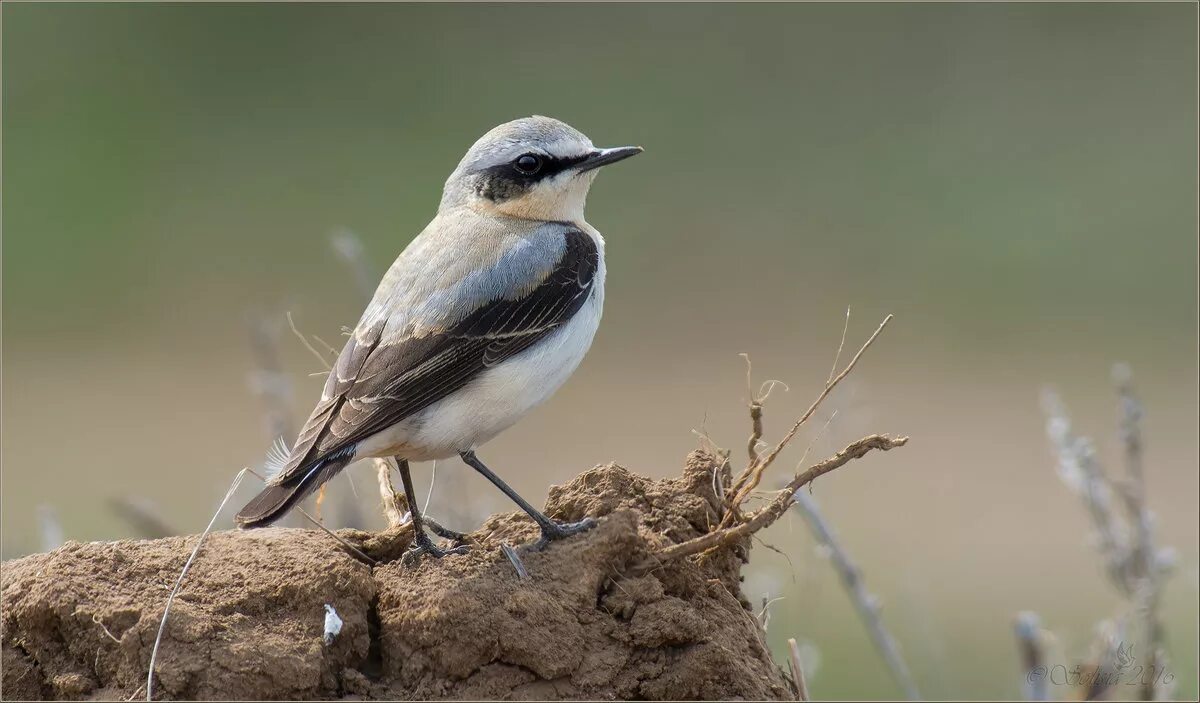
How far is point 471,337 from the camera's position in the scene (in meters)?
6.52

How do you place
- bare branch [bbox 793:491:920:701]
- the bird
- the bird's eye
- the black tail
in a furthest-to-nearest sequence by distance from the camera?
the bird's eye → bare branch [bbox 793:491:920:701] → the bird → the black tail

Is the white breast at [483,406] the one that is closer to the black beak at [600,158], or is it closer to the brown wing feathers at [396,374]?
the brown wing feathers at [396,374]

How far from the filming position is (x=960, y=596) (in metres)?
15.7

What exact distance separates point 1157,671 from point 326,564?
372cm

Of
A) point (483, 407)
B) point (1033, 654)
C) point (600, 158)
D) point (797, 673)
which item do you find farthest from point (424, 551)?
point (1033, 654)

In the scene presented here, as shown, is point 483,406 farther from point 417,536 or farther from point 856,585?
point 856,585

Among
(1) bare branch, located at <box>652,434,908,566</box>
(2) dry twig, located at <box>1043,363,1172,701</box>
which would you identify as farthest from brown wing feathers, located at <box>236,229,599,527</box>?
(2) dry twig, located at <box>1043,363,1172,701</box>

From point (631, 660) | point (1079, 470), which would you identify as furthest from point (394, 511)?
point (1079, 470)

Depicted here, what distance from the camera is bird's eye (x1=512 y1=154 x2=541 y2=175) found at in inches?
290

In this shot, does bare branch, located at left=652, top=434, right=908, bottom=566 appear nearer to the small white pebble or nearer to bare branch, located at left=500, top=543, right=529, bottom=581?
bare branch, located at left=500, top=543, right=529, bottom=581

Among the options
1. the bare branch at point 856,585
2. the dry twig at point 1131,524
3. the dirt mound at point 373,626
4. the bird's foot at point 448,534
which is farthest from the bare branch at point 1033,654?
the bird's foot at point 448,534

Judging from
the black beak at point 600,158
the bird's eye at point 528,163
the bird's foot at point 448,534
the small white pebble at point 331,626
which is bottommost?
the small white pebble at point 331,626

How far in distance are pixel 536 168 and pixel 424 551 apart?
226 centimetres

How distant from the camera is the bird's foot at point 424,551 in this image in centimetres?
579
